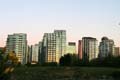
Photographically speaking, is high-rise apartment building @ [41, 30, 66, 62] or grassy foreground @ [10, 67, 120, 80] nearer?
grassy foreground @ [10, 67, 120, 80]

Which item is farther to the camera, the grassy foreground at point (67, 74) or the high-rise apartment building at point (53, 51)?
the high-rise apartment building at point (53, 51)

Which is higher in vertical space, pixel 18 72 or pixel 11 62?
pixel 11 62

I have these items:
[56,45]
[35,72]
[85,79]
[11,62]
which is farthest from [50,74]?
[56,45]

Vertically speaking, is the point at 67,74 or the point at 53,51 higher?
the point at 53,51

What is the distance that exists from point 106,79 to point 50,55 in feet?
380

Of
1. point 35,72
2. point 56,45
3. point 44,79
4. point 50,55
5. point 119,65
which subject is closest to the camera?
point 44,79

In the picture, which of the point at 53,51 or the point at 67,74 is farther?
the point at 53,51

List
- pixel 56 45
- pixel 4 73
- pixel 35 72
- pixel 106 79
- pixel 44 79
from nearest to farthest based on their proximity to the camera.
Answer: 1. pixel 4 73
2. pixel 106 79
3. pixel 44 79
4. pixel 35 72
5. pixel 56 45

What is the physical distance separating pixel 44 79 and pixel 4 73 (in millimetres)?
61176

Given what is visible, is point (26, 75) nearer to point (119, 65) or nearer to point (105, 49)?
point (119, 65)

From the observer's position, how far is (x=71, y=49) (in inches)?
7697

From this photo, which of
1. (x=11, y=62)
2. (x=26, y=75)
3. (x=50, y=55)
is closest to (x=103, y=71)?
(x=26, y=75)

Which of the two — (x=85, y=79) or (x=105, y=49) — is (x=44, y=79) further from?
(x=105, y=49)

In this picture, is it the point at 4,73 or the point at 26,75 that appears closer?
the point at 4,73
